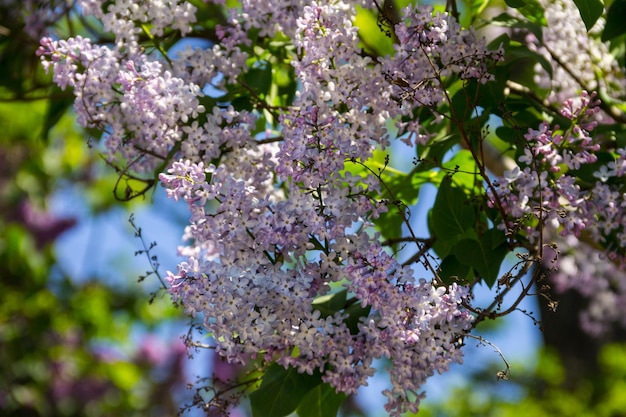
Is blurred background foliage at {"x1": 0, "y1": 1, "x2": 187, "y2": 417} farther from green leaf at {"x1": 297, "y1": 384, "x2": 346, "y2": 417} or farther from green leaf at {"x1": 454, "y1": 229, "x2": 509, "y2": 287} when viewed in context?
green leaf at {"x1": 454, "y1": 229, "x2": 509, "y2": 287}

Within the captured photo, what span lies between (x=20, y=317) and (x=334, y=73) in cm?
241

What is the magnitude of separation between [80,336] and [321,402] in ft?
7.62

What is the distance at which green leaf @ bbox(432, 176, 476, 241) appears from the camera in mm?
1068

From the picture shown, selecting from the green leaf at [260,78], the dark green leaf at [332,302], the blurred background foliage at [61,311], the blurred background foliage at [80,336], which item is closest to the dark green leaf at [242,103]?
the green leaf at [260,78]

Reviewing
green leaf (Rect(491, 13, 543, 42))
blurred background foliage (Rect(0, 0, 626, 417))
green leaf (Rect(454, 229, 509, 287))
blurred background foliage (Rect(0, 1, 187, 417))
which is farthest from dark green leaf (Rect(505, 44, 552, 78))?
blurred background foliage (Rect(0, 1, 187, 417))

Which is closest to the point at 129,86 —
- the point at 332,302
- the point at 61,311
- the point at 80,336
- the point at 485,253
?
the point at 332,302

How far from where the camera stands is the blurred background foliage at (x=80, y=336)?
3105 mm

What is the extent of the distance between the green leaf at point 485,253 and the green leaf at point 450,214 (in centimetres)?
3

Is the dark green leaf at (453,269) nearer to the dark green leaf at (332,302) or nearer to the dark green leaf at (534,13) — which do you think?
the dark green leaf at (332,302)

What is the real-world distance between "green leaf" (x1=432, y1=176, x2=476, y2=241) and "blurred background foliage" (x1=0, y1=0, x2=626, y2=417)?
1857 mm

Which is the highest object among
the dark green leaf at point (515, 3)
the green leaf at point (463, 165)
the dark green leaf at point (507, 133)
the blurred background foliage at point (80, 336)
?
the blurred background foliage at point (80, 336)

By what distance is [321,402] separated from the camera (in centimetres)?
110

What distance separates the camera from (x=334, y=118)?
977mm

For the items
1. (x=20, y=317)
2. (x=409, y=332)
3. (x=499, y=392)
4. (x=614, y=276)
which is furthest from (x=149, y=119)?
(x=499, y=392)
